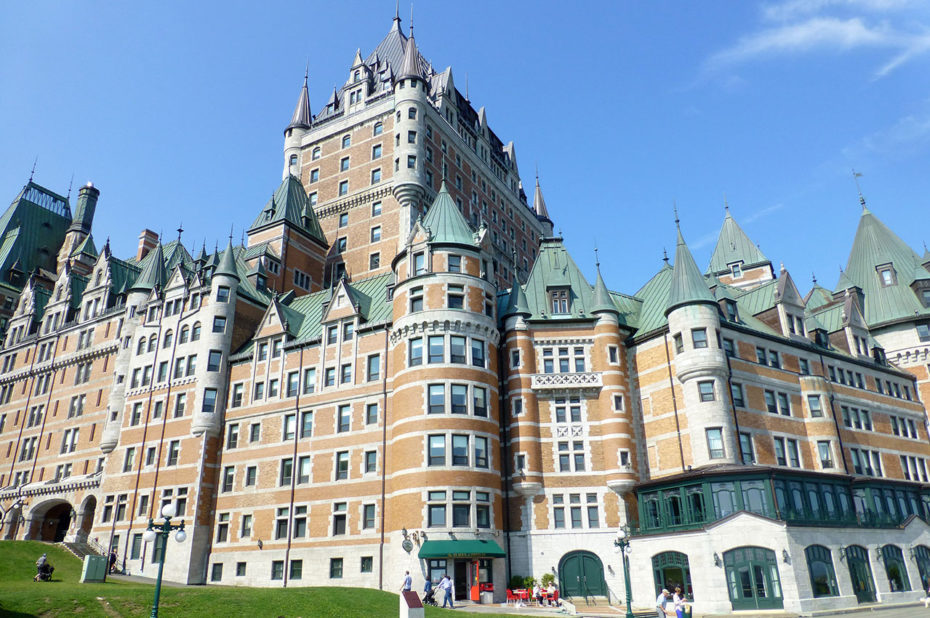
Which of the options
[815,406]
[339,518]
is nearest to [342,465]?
[339,518]

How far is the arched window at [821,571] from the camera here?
39.1m

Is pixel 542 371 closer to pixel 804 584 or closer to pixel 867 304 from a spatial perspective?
pixel 804 584

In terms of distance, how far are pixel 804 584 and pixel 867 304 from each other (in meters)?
43.7

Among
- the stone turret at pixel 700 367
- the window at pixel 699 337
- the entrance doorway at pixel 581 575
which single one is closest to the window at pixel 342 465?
the entrance doorway at pixel 581 575

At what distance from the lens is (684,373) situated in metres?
46.7

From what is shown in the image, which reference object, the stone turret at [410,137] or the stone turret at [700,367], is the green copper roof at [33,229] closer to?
the stone turret at [410,137]

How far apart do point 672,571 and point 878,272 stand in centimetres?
4882

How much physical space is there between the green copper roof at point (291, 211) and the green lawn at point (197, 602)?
41.9 m

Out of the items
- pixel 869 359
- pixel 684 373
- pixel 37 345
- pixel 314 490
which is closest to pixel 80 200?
pixel 37 345

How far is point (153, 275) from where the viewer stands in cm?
6562

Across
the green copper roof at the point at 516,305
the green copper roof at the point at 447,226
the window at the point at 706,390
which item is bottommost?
the window at the point at 706,390

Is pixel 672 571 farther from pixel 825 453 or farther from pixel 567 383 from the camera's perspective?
pixel 825 453

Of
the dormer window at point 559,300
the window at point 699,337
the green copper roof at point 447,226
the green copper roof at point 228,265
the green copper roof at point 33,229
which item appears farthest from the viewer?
the green copper roof at point 33,229

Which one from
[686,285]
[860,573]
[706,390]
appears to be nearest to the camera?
[860,573]
